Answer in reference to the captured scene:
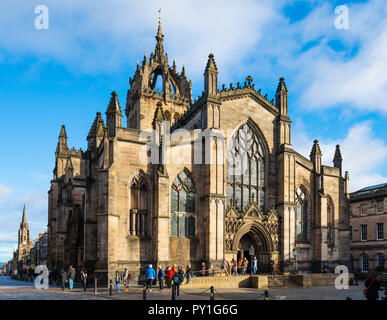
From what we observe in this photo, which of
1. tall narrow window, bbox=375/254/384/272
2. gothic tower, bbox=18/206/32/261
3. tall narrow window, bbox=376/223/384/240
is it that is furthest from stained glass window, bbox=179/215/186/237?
gothic tower, bbox=18/206/32/261

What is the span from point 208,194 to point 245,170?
516cm

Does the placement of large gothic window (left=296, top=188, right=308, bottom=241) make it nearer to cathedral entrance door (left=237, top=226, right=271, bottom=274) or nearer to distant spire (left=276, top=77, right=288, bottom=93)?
cathedral entrance door (left=237, top=226, right=271, bottom=274)

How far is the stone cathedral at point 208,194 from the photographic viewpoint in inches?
1027

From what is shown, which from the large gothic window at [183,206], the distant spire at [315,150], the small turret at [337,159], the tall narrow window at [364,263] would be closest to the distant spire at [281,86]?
the distant spire at [315,150]

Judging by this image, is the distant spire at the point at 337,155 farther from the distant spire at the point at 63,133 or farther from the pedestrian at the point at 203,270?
the distant spire at the point at 63,133

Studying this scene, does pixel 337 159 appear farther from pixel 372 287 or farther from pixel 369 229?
pixel 372 287

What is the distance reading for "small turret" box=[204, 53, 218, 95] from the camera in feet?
98.0

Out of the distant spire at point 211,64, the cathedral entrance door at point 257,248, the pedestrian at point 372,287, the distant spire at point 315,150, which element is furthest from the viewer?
the distant spire at point 315,150

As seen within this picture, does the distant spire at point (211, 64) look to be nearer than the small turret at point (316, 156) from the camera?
Yes

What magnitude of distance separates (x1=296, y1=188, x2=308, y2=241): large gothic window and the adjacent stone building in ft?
49.5

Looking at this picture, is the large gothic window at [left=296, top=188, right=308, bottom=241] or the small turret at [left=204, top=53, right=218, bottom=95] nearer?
the small turret at [left=204, top=53, right=218, bottom=95]

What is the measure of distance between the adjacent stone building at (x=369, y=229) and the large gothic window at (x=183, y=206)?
2595 centimetres

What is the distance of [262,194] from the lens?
3244 centimetres
